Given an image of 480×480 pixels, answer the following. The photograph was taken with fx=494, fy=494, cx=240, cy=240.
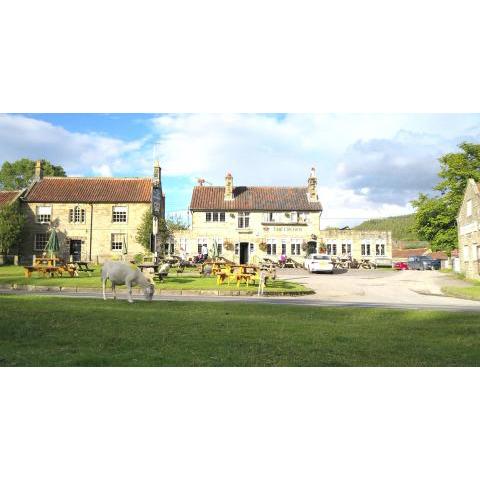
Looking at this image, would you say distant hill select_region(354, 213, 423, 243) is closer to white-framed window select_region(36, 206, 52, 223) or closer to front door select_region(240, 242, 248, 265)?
front door select_region(240, 242, 248, 265)

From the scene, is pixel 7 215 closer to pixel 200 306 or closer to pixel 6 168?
pixel 6 168

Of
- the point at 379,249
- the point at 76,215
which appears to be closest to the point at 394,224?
the point at 379,249

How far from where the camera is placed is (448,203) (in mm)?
41156

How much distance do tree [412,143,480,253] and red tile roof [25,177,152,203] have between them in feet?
78.9

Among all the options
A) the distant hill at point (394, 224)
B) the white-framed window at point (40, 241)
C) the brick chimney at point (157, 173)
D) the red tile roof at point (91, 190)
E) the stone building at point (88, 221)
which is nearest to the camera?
the white-framed window at point (40, 241)

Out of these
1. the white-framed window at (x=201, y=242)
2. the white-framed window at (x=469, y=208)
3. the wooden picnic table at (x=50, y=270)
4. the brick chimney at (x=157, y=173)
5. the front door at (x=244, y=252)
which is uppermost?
the brick chimney at (x=157, y=173)

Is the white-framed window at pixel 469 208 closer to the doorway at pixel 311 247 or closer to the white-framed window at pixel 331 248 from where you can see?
the white-framed window at pixel 331 248

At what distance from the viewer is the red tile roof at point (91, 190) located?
44.8 metres

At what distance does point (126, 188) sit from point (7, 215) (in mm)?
10447

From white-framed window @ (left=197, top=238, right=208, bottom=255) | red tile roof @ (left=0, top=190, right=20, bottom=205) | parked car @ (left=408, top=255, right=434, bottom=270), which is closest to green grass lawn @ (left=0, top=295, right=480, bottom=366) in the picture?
red tile roof @ (left=0, top=190, right=20, bottom=205)

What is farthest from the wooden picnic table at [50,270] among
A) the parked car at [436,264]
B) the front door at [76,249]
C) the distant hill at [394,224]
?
the distant hill at [394,224]

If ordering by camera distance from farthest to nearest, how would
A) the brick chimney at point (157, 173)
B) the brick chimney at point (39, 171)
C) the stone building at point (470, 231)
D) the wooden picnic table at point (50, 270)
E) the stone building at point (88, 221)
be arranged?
the brick chimney at point (39, 171), the brick chimney at point (157, 173), the stone building at point (88, 221), the stone building at point (470, 231), the wooden picnic table at point (50, 270)

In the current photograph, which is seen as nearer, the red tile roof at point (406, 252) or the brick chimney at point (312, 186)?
the brick chimney at point (312, 186)

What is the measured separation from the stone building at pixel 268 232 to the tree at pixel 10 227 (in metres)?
13.5
